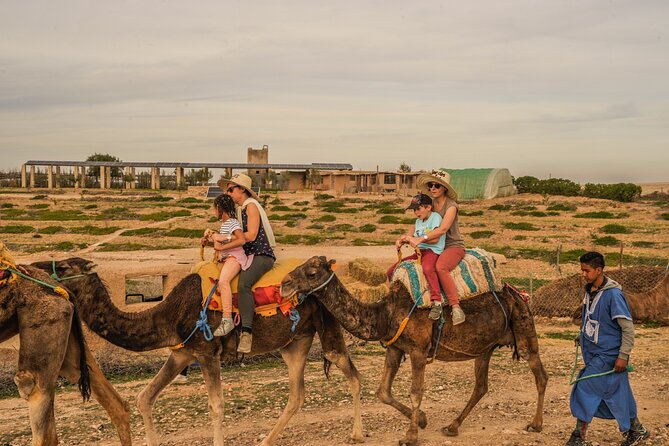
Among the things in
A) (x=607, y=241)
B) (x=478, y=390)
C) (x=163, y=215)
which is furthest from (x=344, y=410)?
(x=163, y=215)

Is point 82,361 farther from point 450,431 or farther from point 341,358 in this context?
point 450,431

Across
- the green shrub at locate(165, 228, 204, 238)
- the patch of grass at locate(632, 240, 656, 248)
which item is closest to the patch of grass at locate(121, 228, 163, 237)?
the green shrub at locate(165, 228, 204, 238)

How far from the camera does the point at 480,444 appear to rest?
7953mm

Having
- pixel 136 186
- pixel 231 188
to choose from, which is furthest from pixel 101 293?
pixel 136 186

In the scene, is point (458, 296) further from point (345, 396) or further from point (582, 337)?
point (345, 396)

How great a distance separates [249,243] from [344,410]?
8.80 ft

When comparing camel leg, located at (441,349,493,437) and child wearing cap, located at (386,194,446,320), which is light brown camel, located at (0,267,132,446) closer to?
child wearing cap, located at (386,194,446,320)

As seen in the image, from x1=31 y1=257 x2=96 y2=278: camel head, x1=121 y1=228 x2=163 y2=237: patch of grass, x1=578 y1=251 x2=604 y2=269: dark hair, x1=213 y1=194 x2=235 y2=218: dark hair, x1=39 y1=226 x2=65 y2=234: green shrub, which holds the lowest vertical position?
x1=39 y1=226 x2=65 y2=234: green shrub

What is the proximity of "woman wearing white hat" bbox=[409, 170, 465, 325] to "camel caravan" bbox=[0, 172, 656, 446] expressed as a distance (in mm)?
14

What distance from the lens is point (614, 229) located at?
115 ft

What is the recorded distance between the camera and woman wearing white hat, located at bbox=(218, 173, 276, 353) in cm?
749

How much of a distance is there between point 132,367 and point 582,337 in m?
6.75

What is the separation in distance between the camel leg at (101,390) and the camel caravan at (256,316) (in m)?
0.01

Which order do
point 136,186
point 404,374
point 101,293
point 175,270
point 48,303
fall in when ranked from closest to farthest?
point 48,303 → point 101,293 → point 404,374 → point 175,270 → point 136,186
